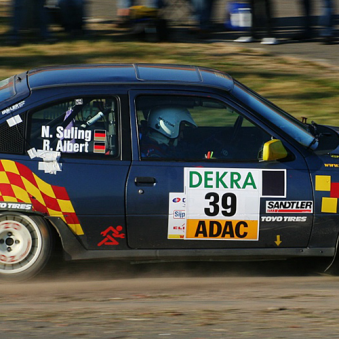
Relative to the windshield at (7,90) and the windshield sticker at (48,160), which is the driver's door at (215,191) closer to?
the windshield sticker at (48,160)

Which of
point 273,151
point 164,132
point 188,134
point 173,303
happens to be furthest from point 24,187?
point 273,151

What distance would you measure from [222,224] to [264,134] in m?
0.77

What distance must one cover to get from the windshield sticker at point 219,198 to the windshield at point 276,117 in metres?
0.42

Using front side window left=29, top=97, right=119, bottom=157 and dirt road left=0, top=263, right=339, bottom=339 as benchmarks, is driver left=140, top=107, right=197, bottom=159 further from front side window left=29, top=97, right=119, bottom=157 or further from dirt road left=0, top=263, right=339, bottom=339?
dirt road left=0, top=263, right=339, bottom=339

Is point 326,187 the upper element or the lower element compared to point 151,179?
lower

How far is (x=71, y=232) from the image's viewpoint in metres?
5.50

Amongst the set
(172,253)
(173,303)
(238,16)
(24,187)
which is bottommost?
(173,303)

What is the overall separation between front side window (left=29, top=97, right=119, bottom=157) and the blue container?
9460 millimetres

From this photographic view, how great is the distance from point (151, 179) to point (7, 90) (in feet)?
4.69

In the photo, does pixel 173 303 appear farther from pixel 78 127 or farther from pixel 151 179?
pixel 78 127

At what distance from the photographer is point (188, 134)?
18.4ft

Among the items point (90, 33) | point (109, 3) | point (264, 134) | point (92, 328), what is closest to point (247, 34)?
point (90, 33)

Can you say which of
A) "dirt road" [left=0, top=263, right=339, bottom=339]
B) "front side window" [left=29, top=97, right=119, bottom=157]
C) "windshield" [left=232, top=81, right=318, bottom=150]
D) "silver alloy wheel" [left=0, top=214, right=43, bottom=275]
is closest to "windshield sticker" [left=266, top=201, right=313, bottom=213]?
"windshield" [left=232, top=81, right=318, bottom=150]

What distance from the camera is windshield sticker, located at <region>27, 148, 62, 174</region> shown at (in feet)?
17.8
